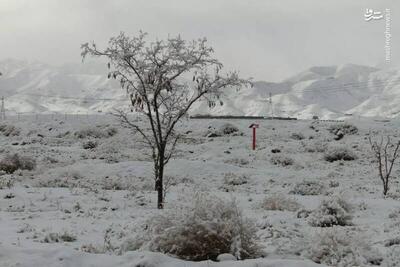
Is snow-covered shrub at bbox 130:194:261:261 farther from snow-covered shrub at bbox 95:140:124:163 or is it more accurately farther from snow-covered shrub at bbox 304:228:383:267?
snow-covered shrub at bbox 95:140:124:163

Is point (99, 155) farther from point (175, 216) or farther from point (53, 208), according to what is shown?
point (175, 216)

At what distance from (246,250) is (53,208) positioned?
7602 mm

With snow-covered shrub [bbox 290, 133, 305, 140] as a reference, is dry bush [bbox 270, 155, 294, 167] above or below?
below

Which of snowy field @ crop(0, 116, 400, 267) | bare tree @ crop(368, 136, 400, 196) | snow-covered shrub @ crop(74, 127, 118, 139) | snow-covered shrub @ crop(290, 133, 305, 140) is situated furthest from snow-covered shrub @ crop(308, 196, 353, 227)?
snow-covered shrub @ crop(74, 127, 118, 139)

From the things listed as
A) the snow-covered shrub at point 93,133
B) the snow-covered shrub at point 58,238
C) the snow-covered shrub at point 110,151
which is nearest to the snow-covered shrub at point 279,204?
the snow-covered shrub at point 58,238

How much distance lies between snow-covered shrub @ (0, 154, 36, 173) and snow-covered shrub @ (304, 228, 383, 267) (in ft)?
60.8

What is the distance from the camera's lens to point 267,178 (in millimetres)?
23281

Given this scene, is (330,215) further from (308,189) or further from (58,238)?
(308,189)

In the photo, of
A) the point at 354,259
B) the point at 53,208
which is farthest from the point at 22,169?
the point at 354,259

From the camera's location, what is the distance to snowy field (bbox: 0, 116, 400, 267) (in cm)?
785

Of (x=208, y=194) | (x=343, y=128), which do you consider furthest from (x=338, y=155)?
(x=208, y=194)

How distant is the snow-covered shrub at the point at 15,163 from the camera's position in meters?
23.5

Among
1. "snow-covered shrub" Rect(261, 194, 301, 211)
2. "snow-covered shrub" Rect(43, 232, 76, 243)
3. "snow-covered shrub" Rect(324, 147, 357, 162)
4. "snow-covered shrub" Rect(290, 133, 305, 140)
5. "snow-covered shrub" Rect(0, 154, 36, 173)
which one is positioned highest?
"snow-covered shrub" Rect(290, 133, 305, 140)

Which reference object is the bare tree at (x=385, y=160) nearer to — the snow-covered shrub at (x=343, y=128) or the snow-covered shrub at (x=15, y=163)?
the snow-covered shrub at (x=343, y=128)
